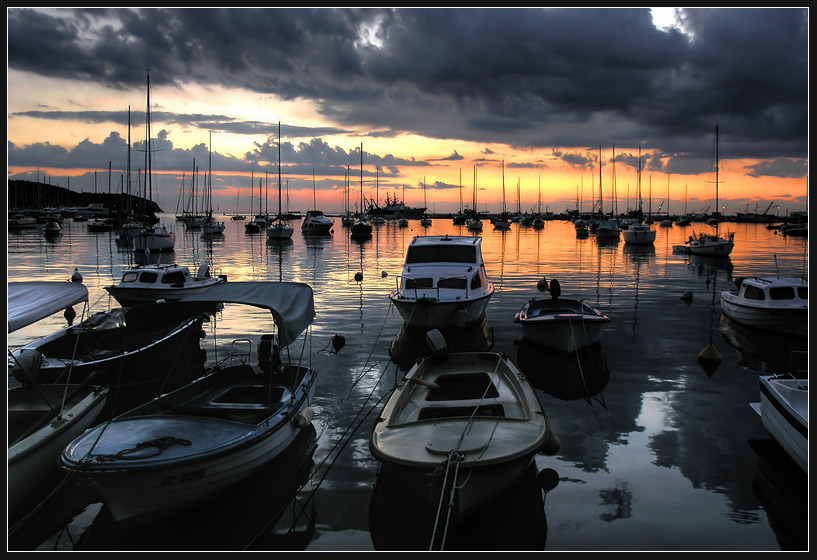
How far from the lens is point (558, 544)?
30.4 feet

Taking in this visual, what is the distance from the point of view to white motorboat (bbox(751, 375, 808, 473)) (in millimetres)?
10883

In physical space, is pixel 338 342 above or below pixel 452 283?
below

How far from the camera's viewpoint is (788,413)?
11203 millimetres

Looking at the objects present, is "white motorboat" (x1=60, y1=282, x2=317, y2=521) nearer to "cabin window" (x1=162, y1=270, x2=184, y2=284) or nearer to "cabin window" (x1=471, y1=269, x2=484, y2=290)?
"cabin window" (x1=471, y1=269, x2=484, y2=290)

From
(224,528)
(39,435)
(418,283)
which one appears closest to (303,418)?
(224,528)

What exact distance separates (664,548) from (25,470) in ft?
37.1

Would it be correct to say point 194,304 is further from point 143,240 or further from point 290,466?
point 143,240

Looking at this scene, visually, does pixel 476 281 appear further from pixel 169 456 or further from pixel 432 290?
pixel 169 456

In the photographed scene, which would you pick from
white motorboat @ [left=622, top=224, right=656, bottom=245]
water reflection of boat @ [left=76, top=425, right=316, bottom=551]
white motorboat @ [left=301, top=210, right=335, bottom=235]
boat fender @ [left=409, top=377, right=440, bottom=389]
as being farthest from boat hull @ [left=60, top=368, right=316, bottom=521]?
white motorboat @ [left=301, top=210, right=335, bottom=235]

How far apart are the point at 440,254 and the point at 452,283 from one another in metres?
3.00

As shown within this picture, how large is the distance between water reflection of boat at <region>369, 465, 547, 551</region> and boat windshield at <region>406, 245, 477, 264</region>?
639 inches

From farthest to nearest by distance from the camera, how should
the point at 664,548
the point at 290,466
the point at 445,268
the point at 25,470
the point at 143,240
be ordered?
1. the point at 143,240
2. the point at 445,268
3. the point at 290,466
4. the point at 25,470
5. the point at 664,548

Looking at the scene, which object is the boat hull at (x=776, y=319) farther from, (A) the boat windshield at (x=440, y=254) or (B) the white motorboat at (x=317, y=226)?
(B) the white motorboat at (x=317, y=226)

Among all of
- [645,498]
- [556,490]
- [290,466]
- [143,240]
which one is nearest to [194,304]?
[290,466]
